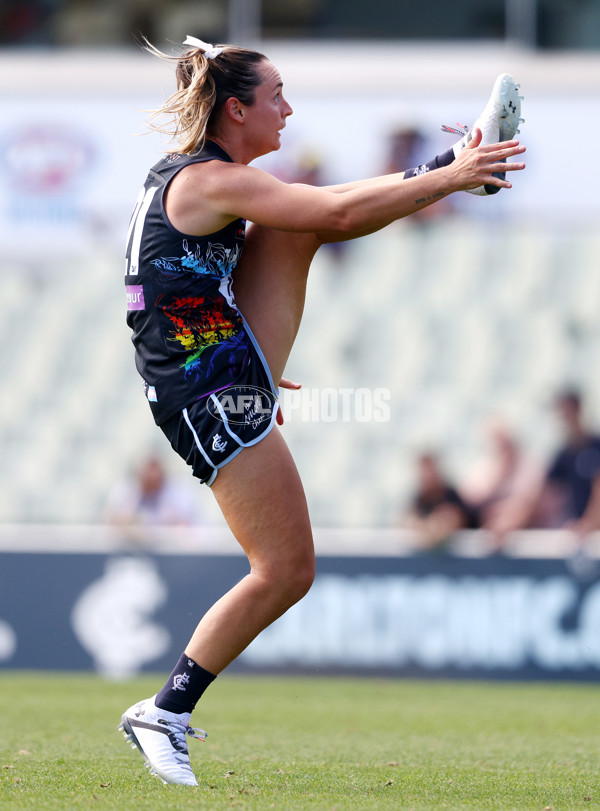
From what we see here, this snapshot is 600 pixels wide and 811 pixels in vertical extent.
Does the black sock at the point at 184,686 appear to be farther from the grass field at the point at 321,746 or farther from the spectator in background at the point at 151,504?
the spectator in background at the point at 151,504

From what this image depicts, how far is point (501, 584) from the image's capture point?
8.44 meters

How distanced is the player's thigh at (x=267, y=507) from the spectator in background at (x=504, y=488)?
4.95 metres

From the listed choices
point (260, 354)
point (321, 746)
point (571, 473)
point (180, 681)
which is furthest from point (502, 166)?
point (571, 473)

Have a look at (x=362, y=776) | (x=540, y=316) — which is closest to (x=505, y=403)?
(x=540, y=316)

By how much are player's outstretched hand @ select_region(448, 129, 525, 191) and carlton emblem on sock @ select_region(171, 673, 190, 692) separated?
5.58 feet

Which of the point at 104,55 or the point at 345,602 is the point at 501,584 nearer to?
the point at 345,602

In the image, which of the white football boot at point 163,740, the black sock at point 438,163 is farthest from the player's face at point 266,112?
the white football boot at point 163,740

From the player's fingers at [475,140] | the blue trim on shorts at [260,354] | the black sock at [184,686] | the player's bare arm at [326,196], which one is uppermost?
the player's fingers at [475,140]

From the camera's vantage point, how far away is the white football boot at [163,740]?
3834mm

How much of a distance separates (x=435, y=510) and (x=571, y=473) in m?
1.03

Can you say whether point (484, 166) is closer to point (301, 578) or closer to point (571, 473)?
point (301, 578)

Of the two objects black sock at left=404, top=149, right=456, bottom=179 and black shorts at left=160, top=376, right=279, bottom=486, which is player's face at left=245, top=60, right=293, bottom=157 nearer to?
black sock at left=404, top=149, right=456, bottom=179

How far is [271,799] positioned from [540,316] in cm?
797

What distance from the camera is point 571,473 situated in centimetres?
902
